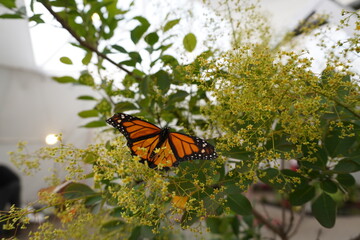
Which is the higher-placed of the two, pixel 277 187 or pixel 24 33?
pixel 24 33

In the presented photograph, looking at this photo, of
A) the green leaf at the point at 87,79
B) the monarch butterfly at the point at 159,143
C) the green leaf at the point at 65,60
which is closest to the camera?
the monarch butterfly at the point at 159,143

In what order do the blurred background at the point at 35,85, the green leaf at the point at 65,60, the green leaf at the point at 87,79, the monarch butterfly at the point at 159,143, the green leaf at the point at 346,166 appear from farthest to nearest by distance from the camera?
the blurred background at the point at 35,85 < the green leaf at the point at 87,79 < the green leaf at the point at 65,60 < the green leaf at the point at 346,166 < the monarch butterfly at the point at 159,143

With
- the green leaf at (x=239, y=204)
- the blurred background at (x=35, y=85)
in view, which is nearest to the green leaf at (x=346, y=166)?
Result: the green leaf at (x=239, y=204)

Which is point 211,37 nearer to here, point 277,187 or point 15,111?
point 277,187

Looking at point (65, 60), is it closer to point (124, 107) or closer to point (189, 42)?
point (124, 107)

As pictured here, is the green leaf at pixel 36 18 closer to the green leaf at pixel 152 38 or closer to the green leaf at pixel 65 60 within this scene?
the green leaf at pixel 65 60

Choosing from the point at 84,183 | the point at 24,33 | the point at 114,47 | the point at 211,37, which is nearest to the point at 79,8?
the point at 114,47
